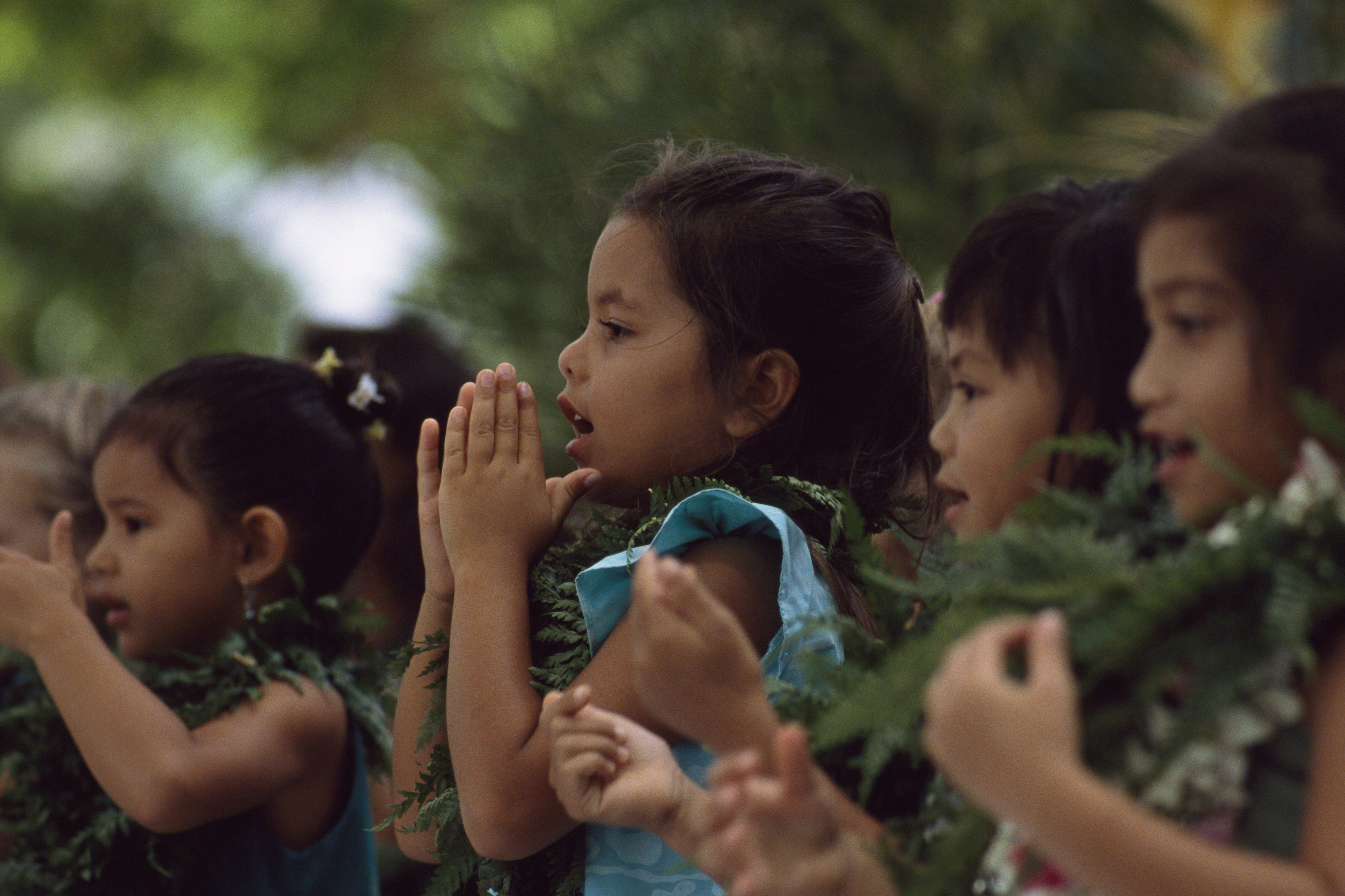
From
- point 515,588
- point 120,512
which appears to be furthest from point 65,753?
point 515,588

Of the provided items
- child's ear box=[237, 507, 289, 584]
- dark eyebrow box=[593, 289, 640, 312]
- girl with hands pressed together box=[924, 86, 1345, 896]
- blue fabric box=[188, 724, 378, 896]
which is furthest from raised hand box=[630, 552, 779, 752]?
child's ear box=[237, 507, 289, 584]

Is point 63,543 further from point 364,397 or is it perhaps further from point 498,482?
point 498,482

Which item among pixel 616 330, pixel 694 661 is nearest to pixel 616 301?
pixel 616 330

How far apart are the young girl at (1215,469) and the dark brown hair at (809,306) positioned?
0.83m

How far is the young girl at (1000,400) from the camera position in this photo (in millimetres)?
1421

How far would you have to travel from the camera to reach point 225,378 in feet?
9.52

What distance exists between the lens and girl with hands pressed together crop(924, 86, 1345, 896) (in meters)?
1.12

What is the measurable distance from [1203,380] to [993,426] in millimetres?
389

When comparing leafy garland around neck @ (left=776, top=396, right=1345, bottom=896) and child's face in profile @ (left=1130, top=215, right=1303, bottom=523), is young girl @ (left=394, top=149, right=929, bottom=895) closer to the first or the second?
leafy garland around neck @ (left=776, top=396, right=1345, bottom=896)

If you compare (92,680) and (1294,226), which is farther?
(92,680)


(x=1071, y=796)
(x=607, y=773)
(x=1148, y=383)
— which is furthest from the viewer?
(x=607, y=773)

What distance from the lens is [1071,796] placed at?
1.12 metres

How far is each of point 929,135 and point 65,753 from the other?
4.19 m

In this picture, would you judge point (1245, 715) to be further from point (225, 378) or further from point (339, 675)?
point (225, 378)
